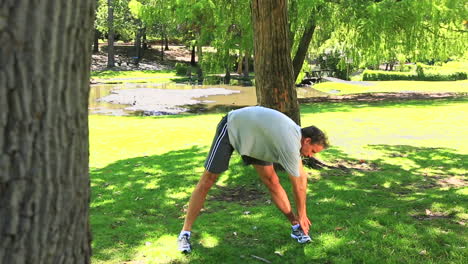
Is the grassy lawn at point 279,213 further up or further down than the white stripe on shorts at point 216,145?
further down

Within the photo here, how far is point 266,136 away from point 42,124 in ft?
8.08

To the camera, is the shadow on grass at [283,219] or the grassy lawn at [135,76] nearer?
the shadow on grass at [283,219]

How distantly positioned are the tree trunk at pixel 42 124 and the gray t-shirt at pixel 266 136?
88.0 inches

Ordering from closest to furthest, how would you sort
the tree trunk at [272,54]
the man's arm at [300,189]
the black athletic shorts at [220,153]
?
the man's arm at [300,189] → the black athletic shorts at [220,153] → the tree trunk at [272,54]

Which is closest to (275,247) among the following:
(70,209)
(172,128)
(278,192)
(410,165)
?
(278,192)

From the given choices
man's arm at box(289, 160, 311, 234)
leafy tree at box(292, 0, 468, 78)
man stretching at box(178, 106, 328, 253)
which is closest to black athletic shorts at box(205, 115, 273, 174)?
man stretching at box(178, 106, 328, 253)

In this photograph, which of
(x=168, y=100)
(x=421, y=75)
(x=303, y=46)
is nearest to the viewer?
(x=303, y=46)

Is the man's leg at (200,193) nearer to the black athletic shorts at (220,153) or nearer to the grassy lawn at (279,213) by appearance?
the black athletic shorts at (220,153)

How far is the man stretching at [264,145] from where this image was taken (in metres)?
3.96

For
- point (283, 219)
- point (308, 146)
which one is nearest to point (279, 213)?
point (283, 219)

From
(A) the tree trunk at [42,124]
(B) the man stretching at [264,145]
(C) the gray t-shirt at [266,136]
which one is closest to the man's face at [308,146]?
(B) the man stretching at [264,145]

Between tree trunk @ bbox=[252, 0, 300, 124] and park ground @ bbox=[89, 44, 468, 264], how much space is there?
137cm

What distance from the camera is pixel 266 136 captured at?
401cm

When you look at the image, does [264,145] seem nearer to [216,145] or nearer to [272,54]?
[216,145]
